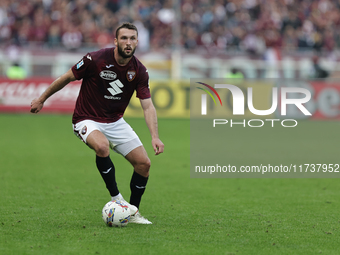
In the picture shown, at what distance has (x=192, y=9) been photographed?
985 inches

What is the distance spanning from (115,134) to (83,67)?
0.83m

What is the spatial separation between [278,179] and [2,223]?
531 centimetres

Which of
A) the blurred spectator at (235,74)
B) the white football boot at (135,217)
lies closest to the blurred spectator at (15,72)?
the blurred spectator at (235,74)

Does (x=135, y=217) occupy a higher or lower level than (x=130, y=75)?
lower

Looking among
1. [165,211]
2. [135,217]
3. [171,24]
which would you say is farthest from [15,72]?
[135,217]

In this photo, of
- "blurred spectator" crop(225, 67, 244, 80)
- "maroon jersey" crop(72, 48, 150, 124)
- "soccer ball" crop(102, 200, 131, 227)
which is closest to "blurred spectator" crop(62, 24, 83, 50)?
"blurred spectator" crop(225, 67, 244, 80)

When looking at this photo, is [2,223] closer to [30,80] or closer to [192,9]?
[30,80]

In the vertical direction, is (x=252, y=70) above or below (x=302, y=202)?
above

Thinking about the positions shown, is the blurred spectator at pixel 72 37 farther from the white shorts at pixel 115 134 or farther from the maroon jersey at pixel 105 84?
the white shorts at pixel 115 134

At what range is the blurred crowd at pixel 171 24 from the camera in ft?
74.5

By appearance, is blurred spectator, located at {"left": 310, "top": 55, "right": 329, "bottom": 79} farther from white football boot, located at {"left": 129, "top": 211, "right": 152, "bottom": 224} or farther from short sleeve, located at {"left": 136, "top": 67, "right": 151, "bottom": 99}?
white football boot, located at {"left": 129, "top": 211, "right": 152, "bottom": 224}

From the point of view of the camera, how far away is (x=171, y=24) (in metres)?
24.3

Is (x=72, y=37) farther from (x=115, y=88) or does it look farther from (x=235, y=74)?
(x=115, y=88)

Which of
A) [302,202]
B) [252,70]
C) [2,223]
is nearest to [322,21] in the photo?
[252,70]
